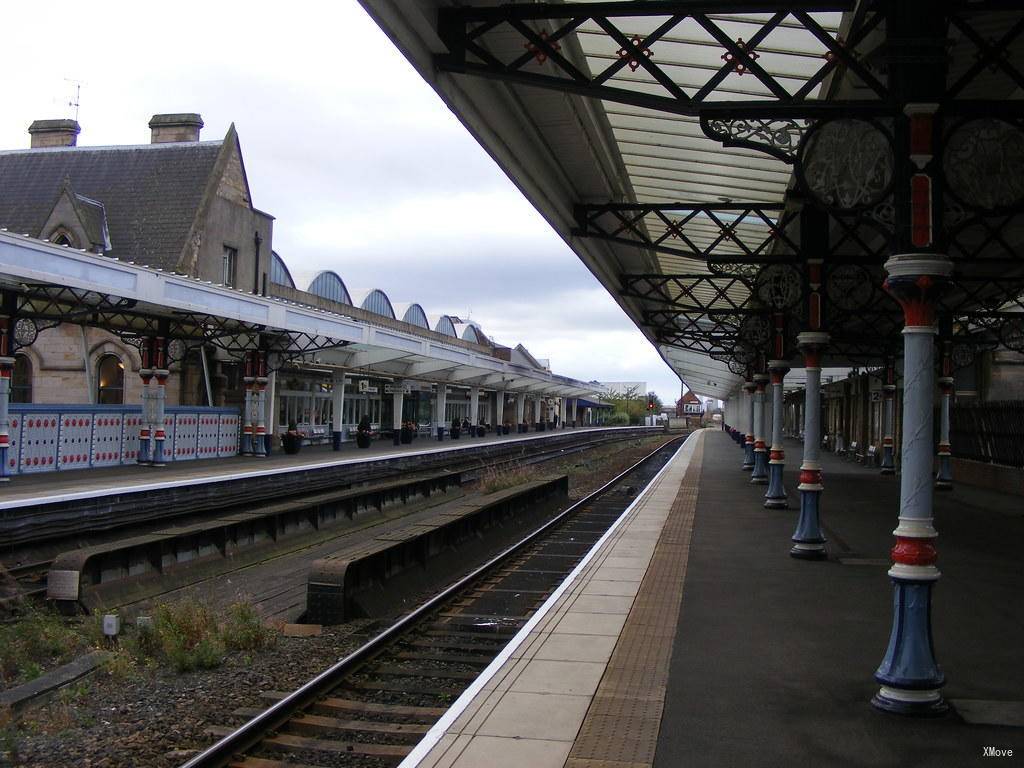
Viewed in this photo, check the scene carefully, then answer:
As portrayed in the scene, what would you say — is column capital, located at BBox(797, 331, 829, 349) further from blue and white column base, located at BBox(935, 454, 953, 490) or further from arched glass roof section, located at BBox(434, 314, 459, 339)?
arched glass roof section, located at BBox(434, 314, 459, 339)

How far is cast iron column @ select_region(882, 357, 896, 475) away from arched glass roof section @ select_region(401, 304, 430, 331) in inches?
1458

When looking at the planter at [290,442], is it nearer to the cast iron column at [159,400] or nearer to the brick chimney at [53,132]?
the cast iron column at [159,400]

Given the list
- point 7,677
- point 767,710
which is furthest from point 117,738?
point 767,710

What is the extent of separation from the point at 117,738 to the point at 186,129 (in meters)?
36.8

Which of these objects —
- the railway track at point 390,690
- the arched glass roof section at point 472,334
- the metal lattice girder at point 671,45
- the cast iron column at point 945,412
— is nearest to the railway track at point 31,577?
the railway track at point 390,690

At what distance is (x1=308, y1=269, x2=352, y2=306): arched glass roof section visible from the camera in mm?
46344

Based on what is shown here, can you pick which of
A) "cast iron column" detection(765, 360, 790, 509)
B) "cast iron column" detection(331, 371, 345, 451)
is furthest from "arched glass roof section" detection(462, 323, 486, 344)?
"cast iron column" detection(765, 360, 790, 509)

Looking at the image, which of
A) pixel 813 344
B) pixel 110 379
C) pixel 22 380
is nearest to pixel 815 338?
pixel 813 344

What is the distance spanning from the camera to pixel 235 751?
18.3 feet

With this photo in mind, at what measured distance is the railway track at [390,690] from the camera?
5.71 m

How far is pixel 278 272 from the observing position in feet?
134

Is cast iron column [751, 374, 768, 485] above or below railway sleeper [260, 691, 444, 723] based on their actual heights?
above

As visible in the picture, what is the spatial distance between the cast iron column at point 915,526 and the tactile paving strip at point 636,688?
139cm

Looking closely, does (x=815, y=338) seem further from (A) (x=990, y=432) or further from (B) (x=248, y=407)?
(B) (x=248, y=407)
